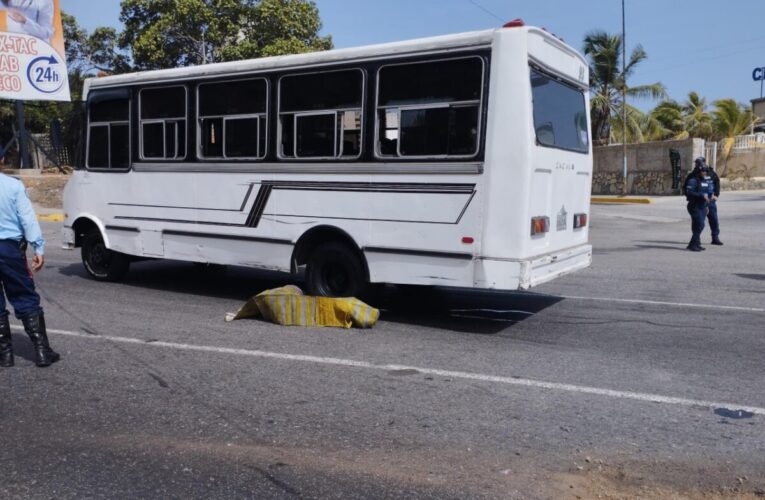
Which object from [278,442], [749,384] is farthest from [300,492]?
[749,384]

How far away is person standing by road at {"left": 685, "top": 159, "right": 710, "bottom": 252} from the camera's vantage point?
14297 mm

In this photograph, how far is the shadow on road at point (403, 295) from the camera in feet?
26.1

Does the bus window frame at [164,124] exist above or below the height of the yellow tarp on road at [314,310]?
above

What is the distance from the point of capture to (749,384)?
552 centimetres

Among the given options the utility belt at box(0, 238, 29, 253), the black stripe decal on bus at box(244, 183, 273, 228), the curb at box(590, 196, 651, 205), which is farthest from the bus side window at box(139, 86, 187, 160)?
the curb at box(590, 196, 651, 205)

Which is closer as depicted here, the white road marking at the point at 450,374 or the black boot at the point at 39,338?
the white road marking at the point at 450,374

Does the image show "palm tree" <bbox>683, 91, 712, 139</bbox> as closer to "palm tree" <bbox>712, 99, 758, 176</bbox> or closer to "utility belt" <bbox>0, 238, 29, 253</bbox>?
"palm tree" <bbox>712, 99, 758, 176</bbox>

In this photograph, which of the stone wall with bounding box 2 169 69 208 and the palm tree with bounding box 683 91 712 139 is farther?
the palm tree with bounding box 683 91 712 139

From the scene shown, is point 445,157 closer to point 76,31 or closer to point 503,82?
point 503,82

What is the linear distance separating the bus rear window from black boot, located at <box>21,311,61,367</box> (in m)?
4.82

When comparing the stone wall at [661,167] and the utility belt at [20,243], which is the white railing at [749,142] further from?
the utility belt at [20,243]

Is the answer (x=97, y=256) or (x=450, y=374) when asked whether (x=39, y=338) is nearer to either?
(x=450, y=374)

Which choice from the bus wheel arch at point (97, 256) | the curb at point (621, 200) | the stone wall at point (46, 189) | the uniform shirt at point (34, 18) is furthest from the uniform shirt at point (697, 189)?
the stone wall at point (46, 189)

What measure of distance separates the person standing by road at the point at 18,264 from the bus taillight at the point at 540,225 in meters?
4.43
